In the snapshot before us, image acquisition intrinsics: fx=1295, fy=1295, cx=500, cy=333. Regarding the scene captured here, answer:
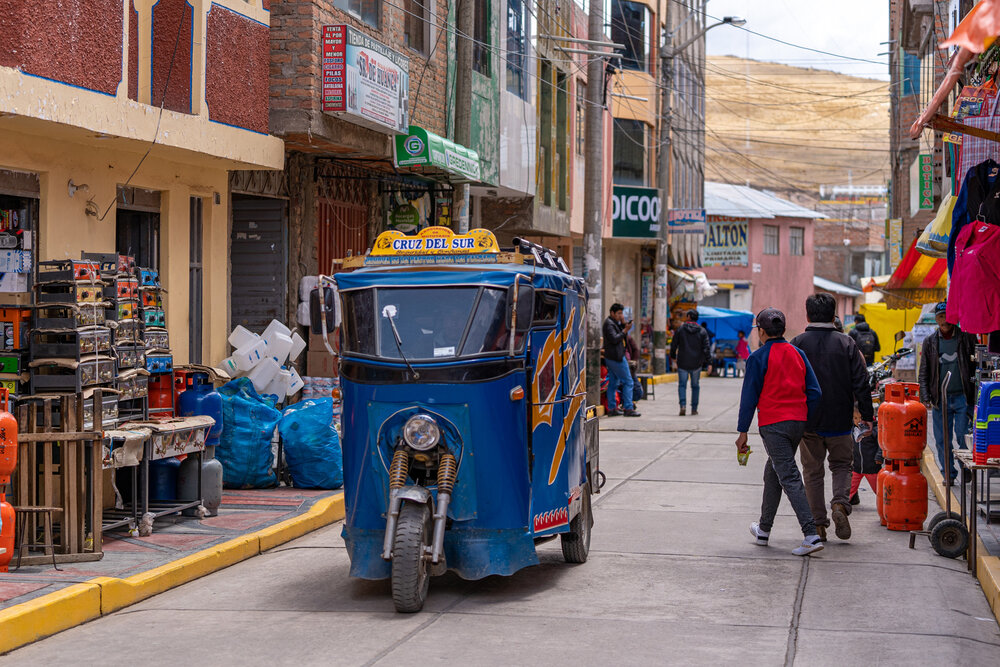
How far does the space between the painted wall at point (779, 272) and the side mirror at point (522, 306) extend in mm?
52517

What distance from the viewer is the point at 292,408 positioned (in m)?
13.4

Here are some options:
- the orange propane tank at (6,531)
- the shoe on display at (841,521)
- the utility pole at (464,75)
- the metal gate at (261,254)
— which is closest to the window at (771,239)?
the utility pole at (464,75)

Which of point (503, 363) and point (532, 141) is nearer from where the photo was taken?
point (503, 363)

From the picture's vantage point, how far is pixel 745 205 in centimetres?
6006

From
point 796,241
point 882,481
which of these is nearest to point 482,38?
point 882,481

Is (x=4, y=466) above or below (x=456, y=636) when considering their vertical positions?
above

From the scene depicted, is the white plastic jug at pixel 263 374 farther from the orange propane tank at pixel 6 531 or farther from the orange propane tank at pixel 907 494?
the orange propane tank at pixel 907 494

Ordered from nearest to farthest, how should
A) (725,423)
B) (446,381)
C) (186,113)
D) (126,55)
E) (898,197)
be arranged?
1. (446,381)
2. (126,55)
3. (186,113)
4. (725,423)
5. (898,197)

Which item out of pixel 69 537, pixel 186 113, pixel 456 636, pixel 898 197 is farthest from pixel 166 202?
pixel 898 197

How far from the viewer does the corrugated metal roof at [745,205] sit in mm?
58375

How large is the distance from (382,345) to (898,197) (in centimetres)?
3560

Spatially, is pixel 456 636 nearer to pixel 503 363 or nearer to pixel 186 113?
pixel 503 363

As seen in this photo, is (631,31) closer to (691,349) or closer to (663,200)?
(663,200)

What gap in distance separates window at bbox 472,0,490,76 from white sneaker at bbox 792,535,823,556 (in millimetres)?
13407
